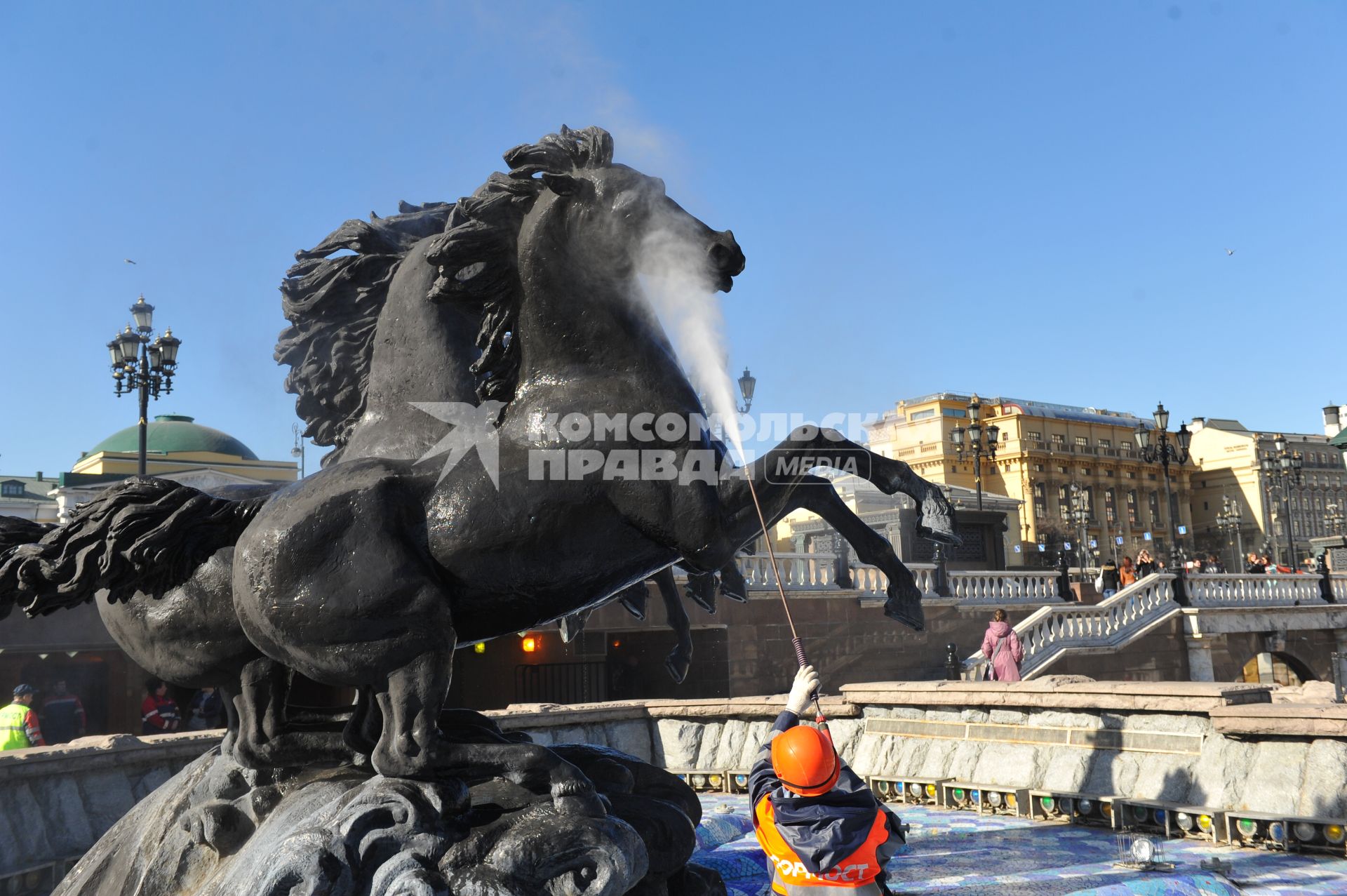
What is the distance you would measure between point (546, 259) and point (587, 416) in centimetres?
66

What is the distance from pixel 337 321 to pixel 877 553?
9.14 feet

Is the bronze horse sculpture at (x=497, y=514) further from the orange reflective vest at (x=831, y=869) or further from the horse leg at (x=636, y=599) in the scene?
the horse leg at (x=636, y=599)

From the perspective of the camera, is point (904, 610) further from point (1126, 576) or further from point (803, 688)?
point (1126, 576)

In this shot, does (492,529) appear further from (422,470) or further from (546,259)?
(546,259)

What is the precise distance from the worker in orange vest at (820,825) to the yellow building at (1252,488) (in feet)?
252

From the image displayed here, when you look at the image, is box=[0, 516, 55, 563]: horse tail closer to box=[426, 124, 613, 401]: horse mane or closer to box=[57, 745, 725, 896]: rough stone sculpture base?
box=[57, 745, 725, 896]: rough stone sculpture base

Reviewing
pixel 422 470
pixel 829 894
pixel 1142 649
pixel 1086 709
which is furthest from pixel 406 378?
pixel 1142 649

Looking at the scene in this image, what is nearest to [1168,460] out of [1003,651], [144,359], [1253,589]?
[1253,589]

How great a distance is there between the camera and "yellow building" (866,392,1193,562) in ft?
222

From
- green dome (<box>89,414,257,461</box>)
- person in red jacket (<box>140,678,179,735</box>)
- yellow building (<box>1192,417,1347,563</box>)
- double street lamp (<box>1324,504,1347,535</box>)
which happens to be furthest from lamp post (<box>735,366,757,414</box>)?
yellow building (<box>1192,417,1347,563</box>)

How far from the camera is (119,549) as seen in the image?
13.9 ft

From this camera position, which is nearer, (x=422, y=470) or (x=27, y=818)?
(x=422, y=470)

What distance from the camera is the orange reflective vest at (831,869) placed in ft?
12.3

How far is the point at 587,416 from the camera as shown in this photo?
420 cm
